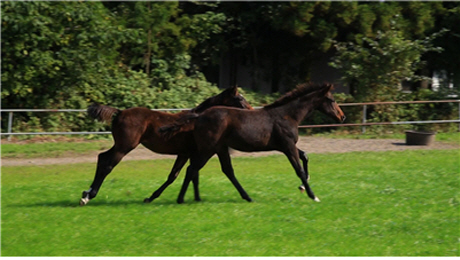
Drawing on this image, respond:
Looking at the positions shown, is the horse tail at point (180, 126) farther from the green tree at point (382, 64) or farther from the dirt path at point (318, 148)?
the green tree at point (382, 64)

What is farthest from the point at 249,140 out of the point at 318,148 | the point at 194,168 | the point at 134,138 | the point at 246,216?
the point at 318,148

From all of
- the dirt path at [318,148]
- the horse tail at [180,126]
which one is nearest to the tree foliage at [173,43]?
the dirt path at [318,148]

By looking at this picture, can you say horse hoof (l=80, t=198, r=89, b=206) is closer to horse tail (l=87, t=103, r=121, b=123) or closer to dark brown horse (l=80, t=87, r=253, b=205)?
dark brown horse (l=80, t=87, r=253, b=205)

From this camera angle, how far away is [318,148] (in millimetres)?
18281

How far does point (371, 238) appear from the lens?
8.66m

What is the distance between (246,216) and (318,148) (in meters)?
8.89

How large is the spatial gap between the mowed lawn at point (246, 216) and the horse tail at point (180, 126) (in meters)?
1.15

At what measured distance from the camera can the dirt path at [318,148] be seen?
16375 mm

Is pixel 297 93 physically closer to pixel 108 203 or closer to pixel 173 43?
pixel 108 203

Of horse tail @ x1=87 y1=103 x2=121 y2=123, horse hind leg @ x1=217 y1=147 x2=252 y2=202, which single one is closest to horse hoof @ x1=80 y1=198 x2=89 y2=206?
horse tail @ x1=87 y1=103 x2=121 y2=123

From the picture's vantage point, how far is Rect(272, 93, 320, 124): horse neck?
35.9ft

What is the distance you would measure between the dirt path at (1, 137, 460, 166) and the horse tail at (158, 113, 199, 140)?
20.1ft

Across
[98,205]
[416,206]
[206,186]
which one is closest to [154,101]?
[206,186]

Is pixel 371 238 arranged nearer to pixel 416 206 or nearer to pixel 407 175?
pixel 416 206
